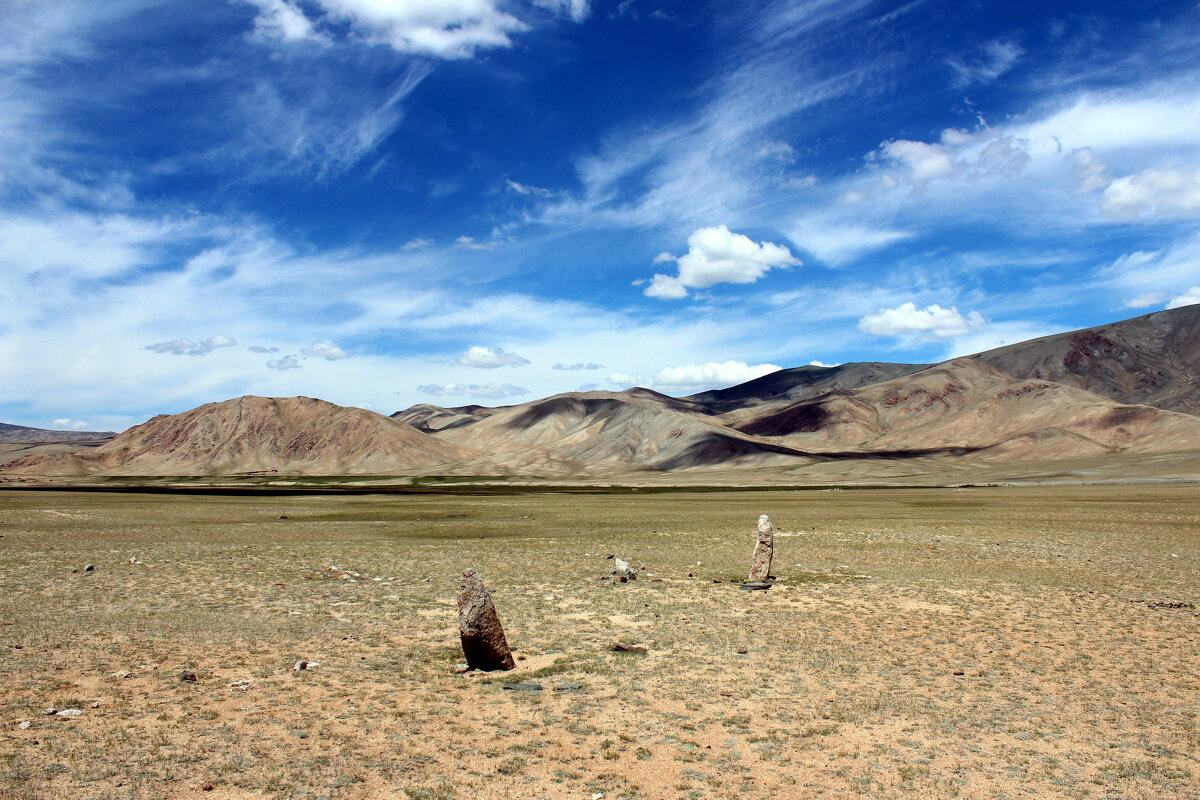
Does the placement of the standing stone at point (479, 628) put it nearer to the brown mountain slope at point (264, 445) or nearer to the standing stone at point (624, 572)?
the standing stone at point (624, 572)

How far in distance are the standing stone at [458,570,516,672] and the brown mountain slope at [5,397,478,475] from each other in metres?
164

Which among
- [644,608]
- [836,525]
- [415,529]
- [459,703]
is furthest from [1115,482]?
[459,703]

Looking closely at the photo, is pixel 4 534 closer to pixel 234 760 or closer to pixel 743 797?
pixel 234 760

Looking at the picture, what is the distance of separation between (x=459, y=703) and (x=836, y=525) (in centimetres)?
3272

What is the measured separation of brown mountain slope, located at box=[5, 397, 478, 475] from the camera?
561ft

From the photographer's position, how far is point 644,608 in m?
17.7

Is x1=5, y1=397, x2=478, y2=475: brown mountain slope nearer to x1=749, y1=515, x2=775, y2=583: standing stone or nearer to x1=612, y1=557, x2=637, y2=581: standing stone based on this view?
x1=612, y1=557, x2=637, y2=581: standing stone

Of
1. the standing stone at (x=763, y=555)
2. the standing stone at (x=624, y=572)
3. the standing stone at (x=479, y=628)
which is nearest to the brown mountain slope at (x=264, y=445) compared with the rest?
the standing stone at (x=624, y=572)

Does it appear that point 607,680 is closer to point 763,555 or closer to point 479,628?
point 479,628

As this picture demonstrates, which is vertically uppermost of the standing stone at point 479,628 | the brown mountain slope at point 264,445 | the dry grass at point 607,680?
the brown mountain slope at point 264,445

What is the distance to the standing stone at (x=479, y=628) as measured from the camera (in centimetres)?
1225

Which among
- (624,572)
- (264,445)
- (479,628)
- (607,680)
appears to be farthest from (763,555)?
(264,445)

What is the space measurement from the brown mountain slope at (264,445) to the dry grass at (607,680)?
15689 centimetres

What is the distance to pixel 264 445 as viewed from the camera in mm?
182625
